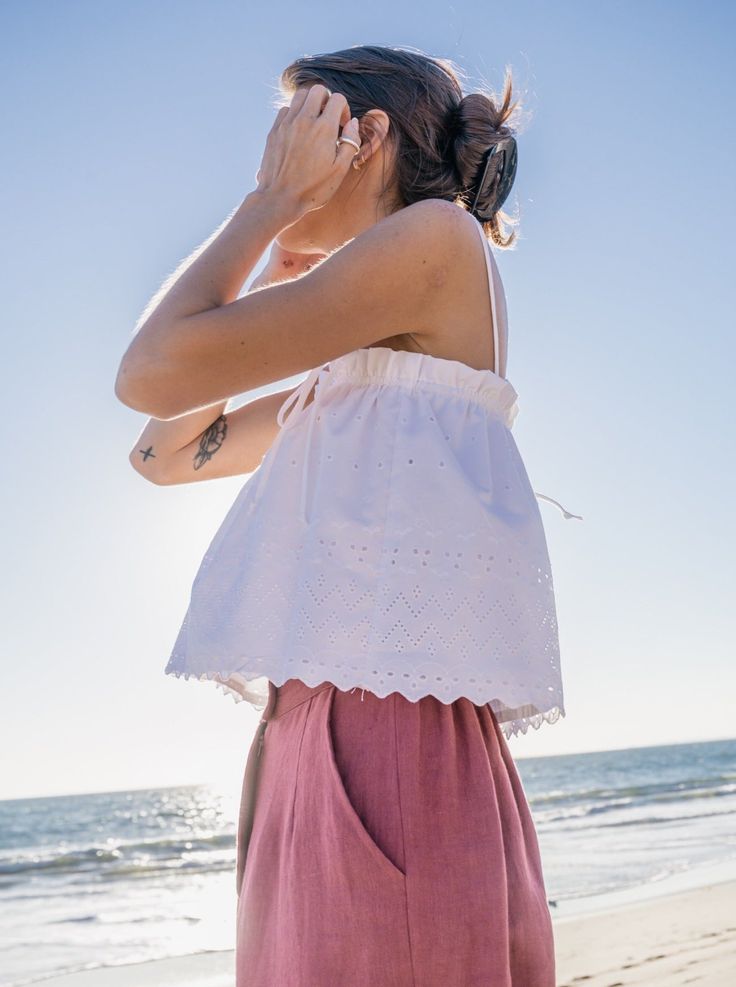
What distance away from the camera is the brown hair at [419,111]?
1640mm

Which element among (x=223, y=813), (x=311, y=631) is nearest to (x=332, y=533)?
(x=311, y=631)

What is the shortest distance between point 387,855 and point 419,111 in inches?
46.0

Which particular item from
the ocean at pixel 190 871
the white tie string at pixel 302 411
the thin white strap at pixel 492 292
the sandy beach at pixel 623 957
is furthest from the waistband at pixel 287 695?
the ocean at pixel 190 871

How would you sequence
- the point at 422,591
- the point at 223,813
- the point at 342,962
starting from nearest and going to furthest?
the point at 342,962 → the point at 422,591 → the point at 223,813

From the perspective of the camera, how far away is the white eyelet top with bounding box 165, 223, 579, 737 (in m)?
1.26

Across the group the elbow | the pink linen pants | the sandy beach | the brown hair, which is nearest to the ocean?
the sandy beach

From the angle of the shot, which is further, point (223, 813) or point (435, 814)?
point (223, 813)

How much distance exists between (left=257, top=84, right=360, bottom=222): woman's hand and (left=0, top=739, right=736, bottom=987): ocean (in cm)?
612

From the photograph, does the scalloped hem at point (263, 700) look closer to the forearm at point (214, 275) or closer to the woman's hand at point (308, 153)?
the forearm at point (214, 275)

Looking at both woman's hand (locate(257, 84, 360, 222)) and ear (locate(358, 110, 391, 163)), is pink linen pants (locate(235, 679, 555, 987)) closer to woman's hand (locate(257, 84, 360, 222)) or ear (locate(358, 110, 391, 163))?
woman's hand (locate(257, 84, 360, 222))

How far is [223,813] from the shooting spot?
29938 mm

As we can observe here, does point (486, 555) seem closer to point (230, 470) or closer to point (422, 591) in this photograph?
point (422, 591)

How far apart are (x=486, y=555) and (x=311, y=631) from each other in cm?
26

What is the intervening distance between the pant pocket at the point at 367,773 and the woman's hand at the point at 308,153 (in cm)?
74
